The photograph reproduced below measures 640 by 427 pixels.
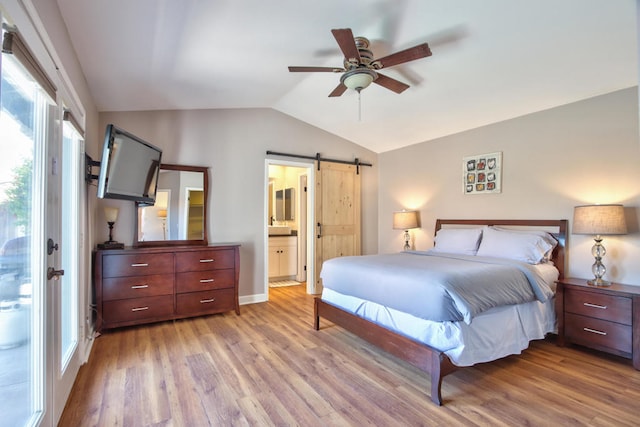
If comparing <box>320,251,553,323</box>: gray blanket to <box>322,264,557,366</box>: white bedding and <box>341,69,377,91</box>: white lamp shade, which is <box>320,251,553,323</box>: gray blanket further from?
<box>341,69,377,91</box>: white lamp shade

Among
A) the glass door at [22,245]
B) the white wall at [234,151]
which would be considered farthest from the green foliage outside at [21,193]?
the white wall at [234,151]

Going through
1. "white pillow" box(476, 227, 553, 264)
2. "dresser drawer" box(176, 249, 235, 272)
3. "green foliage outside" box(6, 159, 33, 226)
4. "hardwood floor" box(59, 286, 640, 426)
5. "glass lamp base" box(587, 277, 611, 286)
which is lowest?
"hardwood floor" box(59, 286, 640, 426)

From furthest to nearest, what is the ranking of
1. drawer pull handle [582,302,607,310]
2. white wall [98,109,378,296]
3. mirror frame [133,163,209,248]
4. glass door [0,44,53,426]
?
white wall [98,109,378,296] < mirror frame [133,163,209,248] < drawer pull handle [582,302,607,310] < glass door [0,44,53,426]

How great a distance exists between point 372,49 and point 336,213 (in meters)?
2.75

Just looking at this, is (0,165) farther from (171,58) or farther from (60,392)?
(171,58)

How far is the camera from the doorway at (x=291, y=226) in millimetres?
5066

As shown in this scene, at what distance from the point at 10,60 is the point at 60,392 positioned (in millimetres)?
1830

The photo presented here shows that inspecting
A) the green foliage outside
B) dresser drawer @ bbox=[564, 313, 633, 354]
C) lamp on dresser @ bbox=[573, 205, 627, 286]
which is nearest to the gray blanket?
dresser drawer @ bbox=[564, 313, 633, 354]

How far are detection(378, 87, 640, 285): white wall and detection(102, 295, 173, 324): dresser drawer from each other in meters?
3.57

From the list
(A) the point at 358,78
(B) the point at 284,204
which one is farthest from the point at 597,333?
(B) the point at 284,204

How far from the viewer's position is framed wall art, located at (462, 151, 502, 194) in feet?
12.9

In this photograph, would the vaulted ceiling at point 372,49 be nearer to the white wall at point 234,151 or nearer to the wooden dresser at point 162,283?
the white wall at point 234,151

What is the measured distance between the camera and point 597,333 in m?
2.75

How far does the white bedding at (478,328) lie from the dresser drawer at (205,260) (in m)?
1.60
